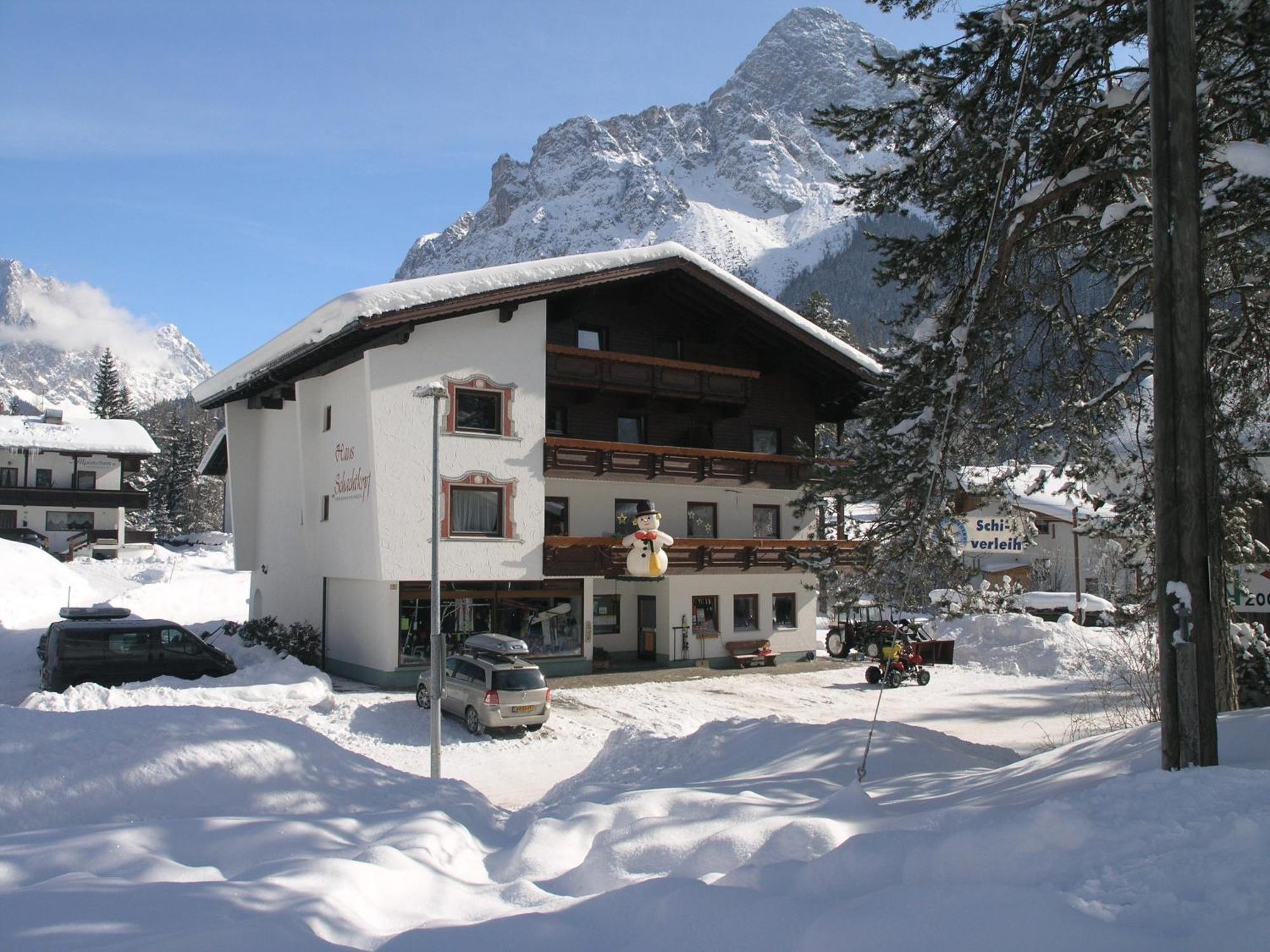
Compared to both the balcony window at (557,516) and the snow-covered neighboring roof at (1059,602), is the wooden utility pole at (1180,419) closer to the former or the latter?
the balcony window at (557,516)

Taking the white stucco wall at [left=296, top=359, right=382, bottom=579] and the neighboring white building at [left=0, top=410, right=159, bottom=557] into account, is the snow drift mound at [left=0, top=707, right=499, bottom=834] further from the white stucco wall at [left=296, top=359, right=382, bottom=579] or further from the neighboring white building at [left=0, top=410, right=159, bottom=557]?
the neighboring white building at [left=0, top=410, right=159, bottom=557]

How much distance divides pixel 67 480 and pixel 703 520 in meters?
47.7

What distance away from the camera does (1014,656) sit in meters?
33.3

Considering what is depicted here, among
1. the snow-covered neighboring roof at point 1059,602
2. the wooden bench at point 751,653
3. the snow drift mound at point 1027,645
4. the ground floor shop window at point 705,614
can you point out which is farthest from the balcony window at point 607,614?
the snow-covered neighboring roof at point 1059,602

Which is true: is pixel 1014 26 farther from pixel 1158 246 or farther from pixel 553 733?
pixel 553 733

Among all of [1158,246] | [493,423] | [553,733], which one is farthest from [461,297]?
[1158,246]

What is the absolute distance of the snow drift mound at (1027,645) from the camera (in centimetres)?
3209

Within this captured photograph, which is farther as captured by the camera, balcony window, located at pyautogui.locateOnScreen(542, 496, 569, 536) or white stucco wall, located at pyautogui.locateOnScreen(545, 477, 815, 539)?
white stucco wall, located at pyautogui.locateOnScreen(545, 477, 815, 539)

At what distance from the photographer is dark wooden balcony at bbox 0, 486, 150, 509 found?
57.5 metres

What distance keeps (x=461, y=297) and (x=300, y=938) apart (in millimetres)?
20583

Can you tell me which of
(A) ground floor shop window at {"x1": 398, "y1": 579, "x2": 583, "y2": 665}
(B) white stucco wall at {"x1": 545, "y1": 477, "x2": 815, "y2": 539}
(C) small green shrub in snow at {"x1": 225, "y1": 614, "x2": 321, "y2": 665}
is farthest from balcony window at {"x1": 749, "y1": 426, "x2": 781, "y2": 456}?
(C) small green shrub in snow at {"x1": 225, "y1": 614, "x2": 321, "y2": 665}

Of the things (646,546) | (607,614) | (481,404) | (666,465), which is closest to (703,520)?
(666,465)

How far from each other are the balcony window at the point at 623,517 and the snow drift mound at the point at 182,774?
18811 millimetres

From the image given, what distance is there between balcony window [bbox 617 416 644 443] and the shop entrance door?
4991 millimetres
